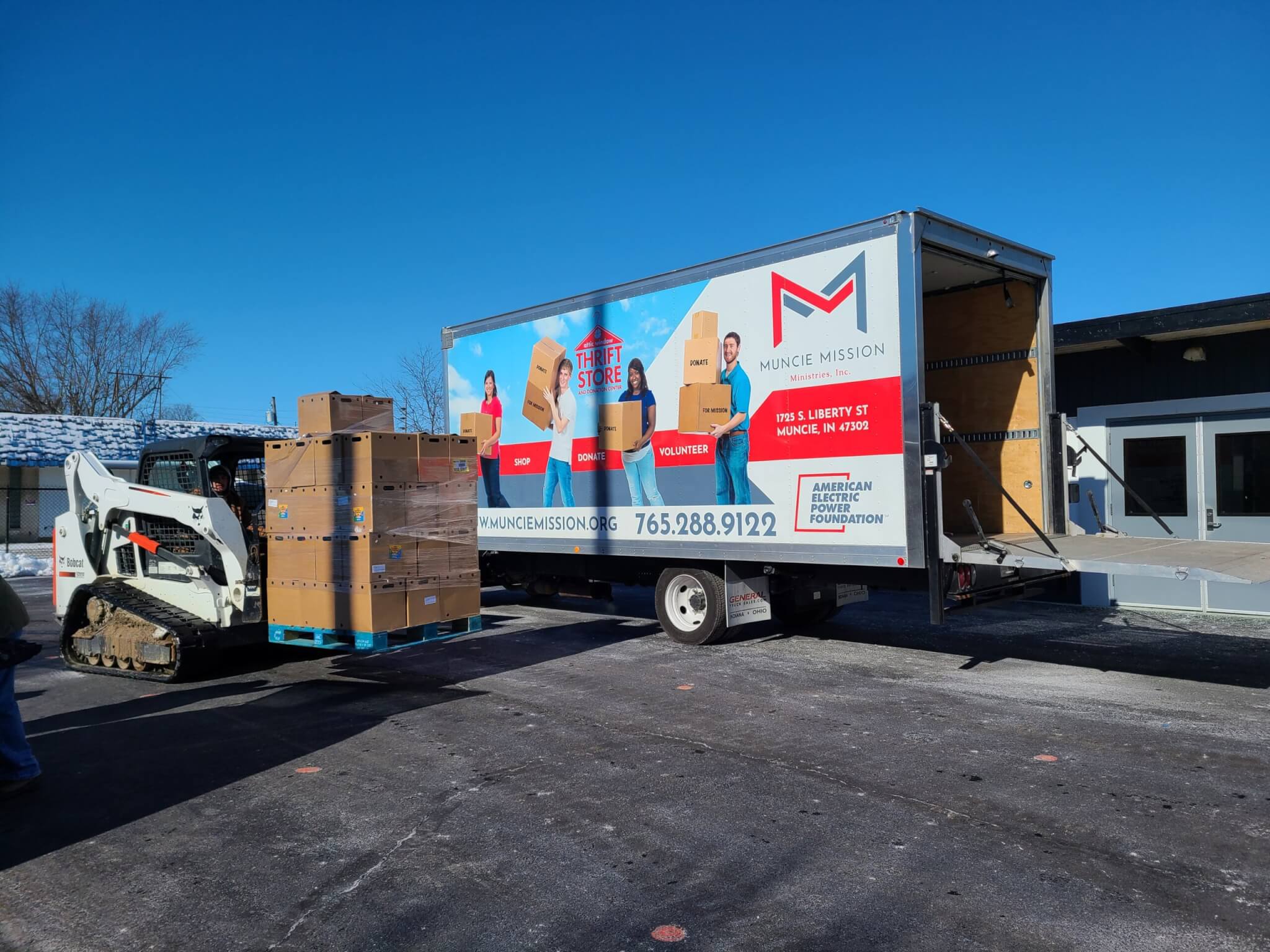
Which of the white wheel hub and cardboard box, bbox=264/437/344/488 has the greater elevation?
cardboard box, bbox=264/437/344/488

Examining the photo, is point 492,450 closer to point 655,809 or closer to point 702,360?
point 702,360

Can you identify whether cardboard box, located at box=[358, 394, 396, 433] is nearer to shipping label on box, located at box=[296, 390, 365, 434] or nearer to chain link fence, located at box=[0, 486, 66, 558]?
shipping label on box, located at box=[296, 390, 365, 434]

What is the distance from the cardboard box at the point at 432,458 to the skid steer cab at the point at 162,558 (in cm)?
173

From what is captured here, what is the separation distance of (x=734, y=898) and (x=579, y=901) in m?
0.66

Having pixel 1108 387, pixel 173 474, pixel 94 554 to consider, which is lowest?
pixel 94 554

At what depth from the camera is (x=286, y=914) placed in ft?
12.3

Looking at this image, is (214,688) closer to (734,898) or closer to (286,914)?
(286,914)

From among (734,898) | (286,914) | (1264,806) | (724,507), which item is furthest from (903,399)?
(286,914)

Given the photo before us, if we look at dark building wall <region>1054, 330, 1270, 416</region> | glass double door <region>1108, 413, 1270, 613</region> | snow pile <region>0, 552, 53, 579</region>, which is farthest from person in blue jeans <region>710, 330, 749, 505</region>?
snow pile <region>0, 552, 53, 579</region>

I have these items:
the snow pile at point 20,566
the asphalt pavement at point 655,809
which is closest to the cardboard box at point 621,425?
the asphalt pavement at point 655,809

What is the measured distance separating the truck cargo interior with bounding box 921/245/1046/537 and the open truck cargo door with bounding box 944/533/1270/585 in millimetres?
1002

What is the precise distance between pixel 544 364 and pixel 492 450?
4.71ft

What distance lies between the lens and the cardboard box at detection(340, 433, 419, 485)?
7289 millimetres

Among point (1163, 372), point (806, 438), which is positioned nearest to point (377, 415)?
point (806, 438)
